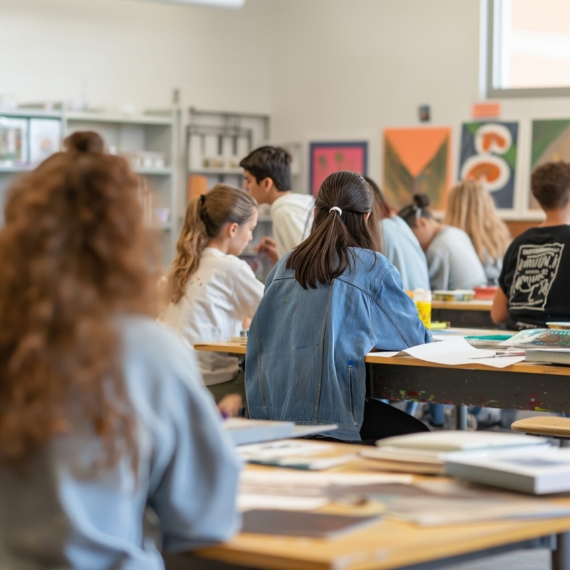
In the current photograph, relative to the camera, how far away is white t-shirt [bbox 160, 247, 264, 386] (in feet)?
12.4

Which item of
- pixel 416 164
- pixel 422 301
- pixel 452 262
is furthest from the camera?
pixel 416 164

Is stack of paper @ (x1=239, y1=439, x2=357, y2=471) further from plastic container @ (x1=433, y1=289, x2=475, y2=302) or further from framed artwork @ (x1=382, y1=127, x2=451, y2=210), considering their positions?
framed artwork @ (x1=382, y1=127, x2=451, y2=210)

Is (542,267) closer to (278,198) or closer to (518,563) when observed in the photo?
(518,563)

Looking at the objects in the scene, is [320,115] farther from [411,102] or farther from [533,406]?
[533,406]

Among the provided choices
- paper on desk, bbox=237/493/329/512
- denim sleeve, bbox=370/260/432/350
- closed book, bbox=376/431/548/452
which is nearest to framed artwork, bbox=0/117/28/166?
denim sleeve, bbox=370/260/432/350

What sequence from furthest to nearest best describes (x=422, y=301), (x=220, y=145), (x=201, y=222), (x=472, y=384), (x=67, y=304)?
(x=220, y=145) → (x=201, y=222) → (x=422, y=301) → (x=472, y=384) → (x=67, y=304)

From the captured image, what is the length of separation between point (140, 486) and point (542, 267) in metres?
3.11

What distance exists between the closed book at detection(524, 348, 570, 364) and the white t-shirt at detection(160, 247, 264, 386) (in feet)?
4.44

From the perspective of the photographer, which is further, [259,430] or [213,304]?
[213,304]

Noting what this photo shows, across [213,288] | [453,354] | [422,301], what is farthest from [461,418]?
[213,288]

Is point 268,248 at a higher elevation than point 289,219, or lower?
lower

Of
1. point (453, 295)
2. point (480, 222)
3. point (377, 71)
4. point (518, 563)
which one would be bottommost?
point (518, 563)

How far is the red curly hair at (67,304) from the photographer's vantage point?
45.8 inches

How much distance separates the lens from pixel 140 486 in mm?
1244
